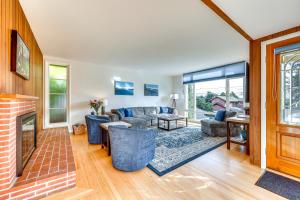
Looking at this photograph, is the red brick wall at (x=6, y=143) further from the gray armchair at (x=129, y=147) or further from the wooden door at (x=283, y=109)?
the wooden door at (x=283, y=109)

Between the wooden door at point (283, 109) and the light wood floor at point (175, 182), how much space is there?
1.34 feet

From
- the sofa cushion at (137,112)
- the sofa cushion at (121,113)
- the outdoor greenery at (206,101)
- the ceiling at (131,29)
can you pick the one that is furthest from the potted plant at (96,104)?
the outdoor greenery at (206,101)

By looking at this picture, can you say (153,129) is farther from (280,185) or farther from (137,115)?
(137,115)

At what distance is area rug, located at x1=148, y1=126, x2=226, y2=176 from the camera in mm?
2436

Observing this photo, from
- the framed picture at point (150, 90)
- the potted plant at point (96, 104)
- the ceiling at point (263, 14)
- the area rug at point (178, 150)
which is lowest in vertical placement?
the area rug at point (178, 150)

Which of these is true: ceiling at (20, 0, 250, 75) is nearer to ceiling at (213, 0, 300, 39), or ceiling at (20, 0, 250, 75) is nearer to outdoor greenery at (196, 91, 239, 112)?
ceiling at (213, 0, 300, 39)

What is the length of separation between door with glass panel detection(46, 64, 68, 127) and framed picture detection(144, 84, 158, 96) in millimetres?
3486

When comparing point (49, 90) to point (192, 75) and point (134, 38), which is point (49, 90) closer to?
point (134, 38)

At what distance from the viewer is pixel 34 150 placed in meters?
2.51

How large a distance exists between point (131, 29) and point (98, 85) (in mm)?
3336

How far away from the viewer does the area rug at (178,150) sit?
2436mm

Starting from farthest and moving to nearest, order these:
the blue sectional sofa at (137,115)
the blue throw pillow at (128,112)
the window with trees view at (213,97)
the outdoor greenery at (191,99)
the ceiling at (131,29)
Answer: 1. the outdoor greenery at (191,99)
2. the blue throw pillow at (128,112)
3. the window with trees view at (213,97)
4. the blue sectional sofa at (137,115)
5. the ceiling at (131,29)

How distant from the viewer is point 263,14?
178cm

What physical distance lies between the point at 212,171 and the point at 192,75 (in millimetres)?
5331
